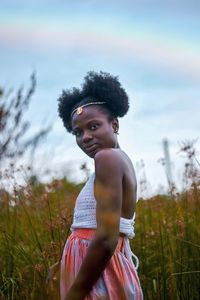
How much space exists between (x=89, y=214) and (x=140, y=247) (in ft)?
5.72

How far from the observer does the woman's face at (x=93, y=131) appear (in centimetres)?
276

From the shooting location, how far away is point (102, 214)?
2.47 m

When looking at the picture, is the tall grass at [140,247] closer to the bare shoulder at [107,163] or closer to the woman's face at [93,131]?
the woman's face at [93,131]

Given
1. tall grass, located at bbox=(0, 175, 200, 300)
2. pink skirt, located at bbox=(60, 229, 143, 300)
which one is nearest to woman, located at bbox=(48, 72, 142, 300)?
pink skirt, located at bbox=(60, 229, 143, 300)

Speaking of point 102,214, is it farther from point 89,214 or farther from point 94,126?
point 94,126

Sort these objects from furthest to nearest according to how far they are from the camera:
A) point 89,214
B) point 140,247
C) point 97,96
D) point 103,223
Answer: point 140,247 < point 97,96 < point 89,214 < point 103,223

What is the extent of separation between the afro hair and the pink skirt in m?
0.58

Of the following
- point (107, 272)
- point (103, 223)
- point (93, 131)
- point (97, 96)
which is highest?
Result: point (97, 96)

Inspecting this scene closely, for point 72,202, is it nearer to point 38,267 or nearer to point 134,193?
point 38,267

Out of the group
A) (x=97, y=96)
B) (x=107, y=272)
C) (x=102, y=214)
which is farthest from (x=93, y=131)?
(x=107, y=272)

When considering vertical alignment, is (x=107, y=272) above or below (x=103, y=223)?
below

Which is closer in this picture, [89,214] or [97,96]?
[89,214]

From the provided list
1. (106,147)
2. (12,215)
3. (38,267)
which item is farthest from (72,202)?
(106,147)

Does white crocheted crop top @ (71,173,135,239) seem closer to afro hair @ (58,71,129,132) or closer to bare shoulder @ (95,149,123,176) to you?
bare shoulder @ (95,149,123,176)
